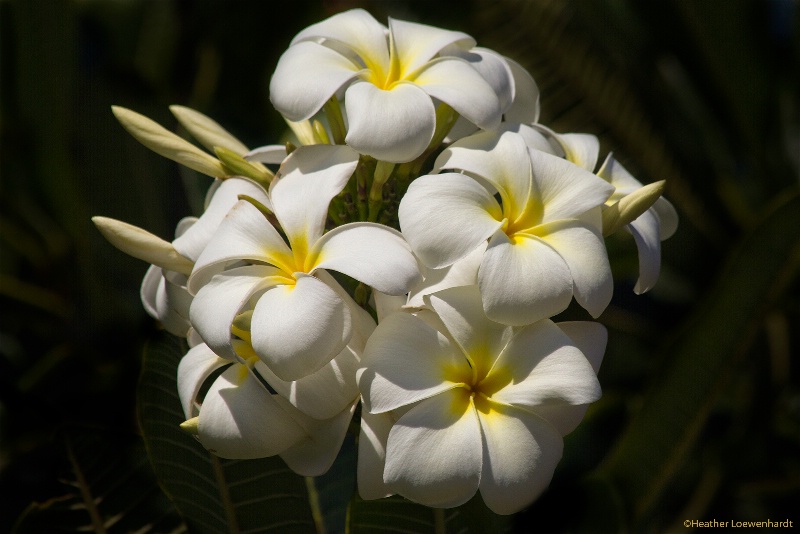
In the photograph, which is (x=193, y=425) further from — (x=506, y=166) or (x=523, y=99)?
(x=523, y=99)

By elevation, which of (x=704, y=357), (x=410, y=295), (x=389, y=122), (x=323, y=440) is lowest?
(x=704, y=357)

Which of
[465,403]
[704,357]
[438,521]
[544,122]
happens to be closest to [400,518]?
[438,521]

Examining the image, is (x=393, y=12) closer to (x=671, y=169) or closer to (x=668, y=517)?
(x=671, y=169)

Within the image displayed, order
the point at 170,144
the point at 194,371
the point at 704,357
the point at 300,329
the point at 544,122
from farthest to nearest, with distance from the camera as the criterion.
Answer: the point at 544,122
the point at 704,357
the point at 170,144
the point at 194,371
the point at 300,329

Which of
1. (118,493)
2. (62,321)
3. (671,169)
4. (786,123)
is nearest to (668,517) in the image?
(671,169)

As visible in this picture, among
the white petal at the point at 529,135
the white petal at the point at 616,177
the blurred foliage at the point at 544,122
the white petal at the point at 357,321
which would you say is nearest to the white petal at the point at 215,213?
the white petal at the point at 357,321

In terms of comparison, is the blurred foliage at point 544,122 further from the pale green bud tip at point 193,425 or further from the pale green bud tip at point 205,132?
the pale green bud tip at point 193,425

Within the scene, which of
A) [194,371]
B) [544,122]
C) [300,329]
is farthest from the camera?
[544,122]
